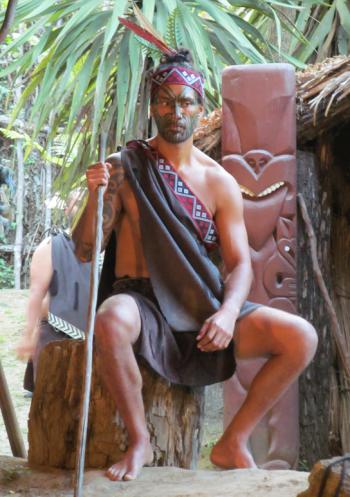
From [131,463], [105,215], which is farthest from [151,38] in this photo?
[131,463]

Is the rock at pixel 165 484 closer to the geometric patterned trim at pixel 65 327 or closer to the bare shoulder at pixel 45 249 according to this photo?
the geometric patterned trim at pixel 65 327

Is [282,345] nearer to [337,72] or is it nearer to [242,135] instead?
[242,135]

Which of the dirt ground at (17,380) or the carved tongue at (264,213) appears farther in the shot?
the dirt ground at (17,380)

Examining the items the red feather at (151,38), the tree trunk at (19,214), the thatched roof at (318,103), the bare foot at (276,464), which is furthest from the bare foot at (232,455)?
the tree trunk at (19,214)

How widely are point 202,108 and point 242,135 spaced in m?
1.17

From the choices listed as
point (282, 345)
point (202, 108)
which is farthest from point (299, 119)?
point (282, 345)

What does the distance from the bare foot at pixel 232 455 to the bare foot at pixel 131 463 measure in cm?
22

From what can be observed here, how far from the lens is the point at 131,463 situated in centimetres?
251

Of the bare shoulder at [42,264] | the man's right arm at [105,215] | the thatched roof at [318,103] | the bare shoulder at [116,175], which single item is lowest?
the bare shoulder at [42,264]

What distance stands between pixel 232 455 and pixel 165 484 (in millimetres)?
273

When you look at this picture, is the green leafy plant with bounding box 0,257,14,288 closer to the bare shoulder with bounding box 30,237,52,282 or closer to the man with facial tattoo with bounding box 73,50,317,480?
the bare shoulder with bounding box 30,237,52,282

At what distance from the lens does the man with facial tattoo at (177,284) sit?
2553 millimetres

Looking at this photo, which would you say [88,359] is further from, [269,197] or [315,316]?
[315,316]

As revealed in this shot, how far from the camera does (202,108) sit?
2.79 m
